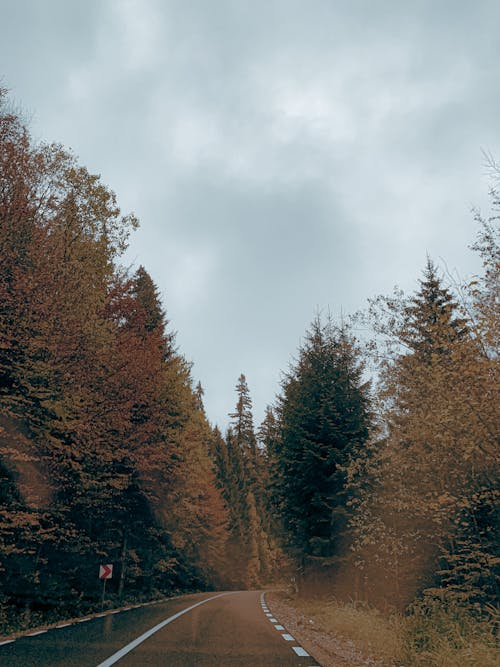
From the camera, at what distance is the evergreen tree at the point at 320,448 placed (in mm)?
21188

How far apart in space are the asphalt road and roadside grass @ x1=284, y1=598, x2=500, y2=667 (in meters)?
1.12

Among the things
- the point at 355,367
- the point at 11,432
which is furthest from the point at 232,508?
the point at 11,432

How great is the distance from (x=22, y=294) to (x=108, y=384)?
5.57 meters

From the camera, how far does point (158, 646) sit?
31.5ft

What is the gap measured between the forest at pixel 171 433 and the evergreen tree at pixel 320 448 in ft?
0.26

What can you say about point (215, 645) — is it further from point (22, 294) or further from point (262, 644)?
point (22, 294)

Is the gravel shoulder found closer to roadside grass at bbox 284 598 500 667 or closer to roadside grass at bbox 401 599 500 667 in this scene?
roadside grass at bbox 284 598 500 667

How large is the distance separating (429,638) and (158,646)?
4.35 meters

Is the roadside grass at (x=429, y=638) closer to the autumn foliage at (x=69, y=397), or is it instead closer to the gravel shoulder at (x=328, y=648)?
the gravel shoulder at (x=328, y=648)

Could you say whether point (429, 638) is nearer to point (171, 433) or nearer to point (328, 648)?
point (328, 648)

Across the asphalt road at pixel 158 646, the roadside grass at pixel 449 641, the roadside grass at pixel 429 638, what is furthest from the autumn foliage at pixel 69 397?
the roadside grass at pixel 449 641

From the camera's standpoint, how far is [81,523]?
2094 centimetres

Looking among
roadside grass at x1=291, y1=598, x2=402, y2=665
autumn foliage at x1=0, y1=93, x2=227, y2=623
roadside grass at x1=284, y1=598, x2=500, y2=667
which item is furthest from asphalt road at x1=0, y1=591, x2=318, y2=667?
autumn foliage at x1=0, y1=93, x2=227, y2=623

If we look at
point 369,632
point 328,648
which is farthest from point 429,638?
point 369,632
